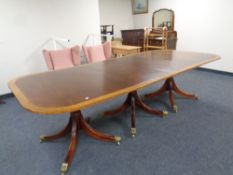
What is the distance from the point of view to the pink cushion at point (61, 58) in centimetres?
308

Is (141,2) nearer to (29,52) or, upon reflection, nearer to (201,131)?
(29,52)

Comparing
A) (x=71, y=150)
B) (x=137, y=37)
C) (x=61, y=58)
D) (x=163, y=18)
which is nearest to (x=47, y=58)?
(x=61, y=58)

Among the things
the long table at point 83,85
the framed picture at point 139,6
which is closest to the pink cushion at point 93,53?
the long table at point 83,85

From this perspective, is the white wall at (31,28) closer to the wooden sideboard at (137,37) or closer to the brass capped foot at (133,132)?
the wooden sideboard at (137,37)

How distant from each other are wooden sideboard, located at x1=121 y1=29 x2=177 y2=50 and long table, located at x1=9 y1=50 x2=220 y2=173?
94.6 inches

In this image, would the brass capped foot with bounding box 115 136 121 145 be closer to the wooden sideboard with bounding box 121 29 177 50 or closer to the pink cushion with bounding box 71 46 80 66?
the pink cushion with bounding box 71 46 80 66

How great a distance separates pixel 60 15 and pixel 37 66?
3.47ft

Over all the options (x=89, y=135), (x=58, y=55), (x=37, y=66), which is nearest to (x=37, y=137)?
(x=89, y=135)

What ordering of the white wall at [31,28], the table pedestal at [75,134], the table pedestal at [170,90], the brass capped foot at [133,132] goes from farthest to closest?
the white wall at [31,28] → the table pedestal at [170,90] → the brass capped foot at [133,132] → the table pedestal at [75,134]

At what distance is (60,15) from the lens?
3605 mm

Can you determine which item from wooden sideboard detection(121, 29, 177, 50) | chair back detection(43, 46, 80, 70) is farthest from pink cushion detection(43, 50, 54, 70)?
wooden sideboard detection(121, 29, 177, 50)

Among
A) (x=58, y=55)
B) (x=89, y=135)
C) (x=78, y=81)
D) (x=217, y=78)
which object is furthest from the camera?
(x=217, y=78)

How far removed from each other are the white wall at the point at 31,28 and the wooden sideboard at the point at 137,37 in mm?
1863

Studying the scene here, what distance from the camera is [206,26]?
4176 millimetres
